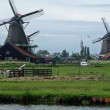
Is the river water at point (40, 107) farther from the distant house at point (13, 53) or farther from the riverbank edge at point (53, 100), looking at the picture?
the distant house at point (13, 53)

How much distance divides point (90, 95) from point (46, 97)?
10.8ft

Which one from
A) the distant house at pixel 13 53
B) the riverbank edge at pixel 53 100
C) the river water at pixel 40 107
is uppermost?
the distant house at pixel 13 53

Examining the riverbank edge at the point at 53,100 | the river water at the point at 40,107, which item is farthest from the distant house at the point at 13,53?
the river water at the point at 40,107

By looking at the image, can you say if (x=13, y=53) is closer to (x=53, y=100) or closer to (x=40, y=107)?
(x=53, y=100)

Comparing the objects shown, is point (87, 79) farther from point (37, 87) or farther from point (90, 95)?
point (90, 95)

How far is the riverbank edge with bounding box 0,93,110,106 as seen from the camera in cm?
3503

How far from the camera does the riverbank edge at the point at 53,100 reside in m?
35.0

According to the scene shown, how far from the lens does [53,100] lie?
3609cm

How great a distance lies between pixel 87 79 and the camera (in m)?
53.4

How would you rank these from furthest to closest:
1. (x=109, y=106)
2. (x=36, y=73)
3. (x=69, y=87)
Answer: (x=36, y=73)
(x=69, y=87)
(x=109, y=106)

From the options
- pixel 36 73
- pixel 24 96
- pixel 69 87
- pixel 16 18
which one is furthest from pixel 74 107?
pixel 16 18

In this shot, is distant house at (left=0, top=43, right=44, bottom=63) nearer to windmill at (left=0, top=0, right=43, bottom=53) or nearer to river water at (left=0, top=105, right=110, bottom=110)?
windmill at (left=0, top=0, right=43, bottom=53)

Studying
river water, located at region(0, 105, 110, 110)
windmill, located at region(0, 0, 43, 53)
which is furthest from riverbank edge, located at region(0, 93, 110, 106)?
windmill, located at region(0, 0, 43, 53)

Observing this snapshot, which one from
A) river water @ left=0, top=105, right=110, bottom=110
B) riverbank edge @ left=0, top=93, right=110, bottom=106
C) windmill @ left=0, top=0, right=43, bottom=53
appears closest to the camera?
river water @ left=0, top=105, right=110, bottom=110
